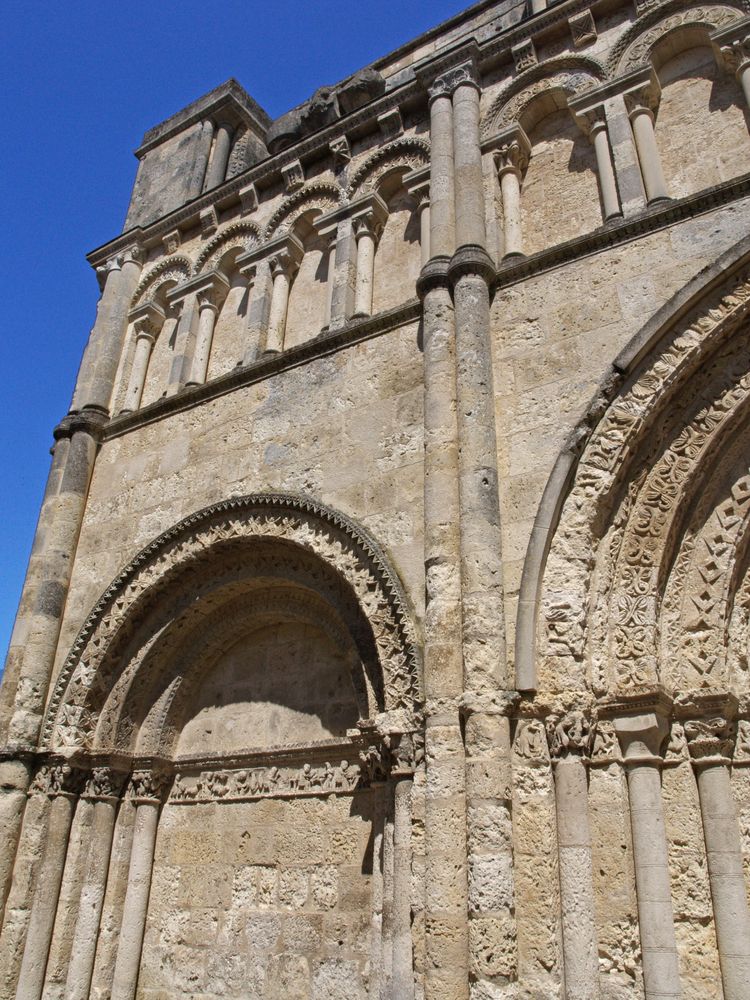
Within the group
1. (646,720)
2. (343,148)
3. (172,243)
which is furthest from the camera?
(172,243)

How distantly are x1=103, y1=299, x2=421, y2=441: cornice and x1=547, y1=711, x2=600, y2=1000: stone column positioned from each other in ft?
11.8

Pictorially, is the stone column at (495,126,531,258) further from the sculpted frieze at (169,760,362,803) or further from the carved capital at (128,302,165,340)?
the sculpted frieze at (169,760,362,803)

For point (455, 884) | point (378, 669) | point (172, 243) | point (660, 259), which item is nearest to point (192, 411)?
point (172, 243)

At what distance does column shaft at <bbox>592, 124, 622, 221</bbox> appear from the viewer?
633 centimetres

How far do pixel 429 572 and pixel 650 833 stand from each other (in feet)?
6.44

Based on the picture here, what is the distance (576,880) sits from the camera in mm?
4316

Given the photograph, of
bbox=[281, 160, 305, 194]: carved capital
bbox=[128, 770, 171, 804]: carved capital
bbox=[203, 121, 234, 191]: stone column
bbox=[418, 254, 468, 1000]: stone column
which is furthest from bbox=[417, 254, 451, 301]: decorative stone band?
bbox=[203, 121, 234, 191]: stone column

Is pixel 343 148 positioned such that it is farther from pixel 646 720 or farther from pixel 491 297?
pixel 646 720

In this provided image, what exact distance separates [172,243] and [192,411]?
9.34 ft

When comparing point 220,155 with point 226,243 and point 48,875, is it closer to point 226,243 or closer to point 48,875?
point 226,243

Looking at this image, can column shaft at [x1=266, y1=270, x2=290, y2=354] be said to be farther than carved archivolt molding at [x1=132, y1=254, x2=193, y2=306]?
No

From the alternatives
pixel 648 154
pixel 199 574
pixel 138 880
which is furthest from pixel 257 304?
pixel 138 880

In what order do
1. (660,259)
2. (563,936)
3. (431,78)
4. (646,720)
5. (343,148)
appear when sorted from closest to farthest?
(563,936) < (646,720) < (660,259) < (431,78) < (343,148)

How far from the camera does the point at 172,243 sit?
9734 mm
